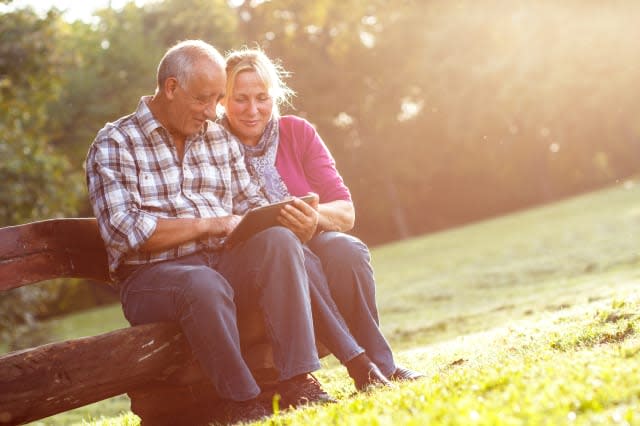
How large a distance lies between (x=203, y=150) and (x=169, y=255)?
69 cm

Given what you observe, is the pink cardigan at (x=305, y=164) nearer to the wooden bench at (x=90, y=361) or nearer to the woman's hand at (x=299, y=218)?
the woman's hand at (x=299, y=218)

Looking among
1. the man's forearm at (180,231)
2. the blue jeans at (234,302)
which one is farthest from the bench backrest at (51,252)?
the man's forearm at (180,231)

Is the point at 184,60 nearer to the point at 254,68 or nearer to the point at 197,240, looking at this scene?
the point at 254,68

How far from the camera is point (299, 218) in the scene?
4727 millimetres

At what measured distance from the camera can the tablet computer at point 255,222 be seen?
15.0 feet

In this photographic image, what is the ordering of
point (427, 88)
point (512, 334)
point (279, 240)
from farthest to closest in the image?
point (427, 88) → point (512, 334) → point (279, 240)

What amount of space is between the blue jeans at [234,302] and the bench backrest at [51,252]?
1.56 feet

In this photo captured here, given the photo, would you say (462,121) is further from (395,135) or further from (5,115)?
(5,115)

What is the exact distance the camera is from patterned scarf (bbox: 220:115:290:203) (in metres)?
5.30

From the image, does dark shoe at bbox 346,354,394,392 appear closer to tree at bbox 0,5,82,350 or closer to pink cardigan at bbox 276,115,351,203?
pink cardigan at bbox 276,115,351,203

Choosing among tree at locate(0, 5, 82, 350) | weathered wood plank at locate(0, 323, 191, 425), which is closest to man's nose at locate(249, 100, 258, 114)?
weathered wood plank at locate(0, 323, 191, 425)

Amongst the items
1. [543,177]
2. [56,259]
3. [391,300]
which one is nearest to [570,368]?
[56,259]

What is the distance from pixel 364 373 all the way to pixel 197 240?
114 centimetres

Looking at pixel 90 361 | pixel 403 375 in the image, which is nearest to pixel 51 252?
pixel 90 361
